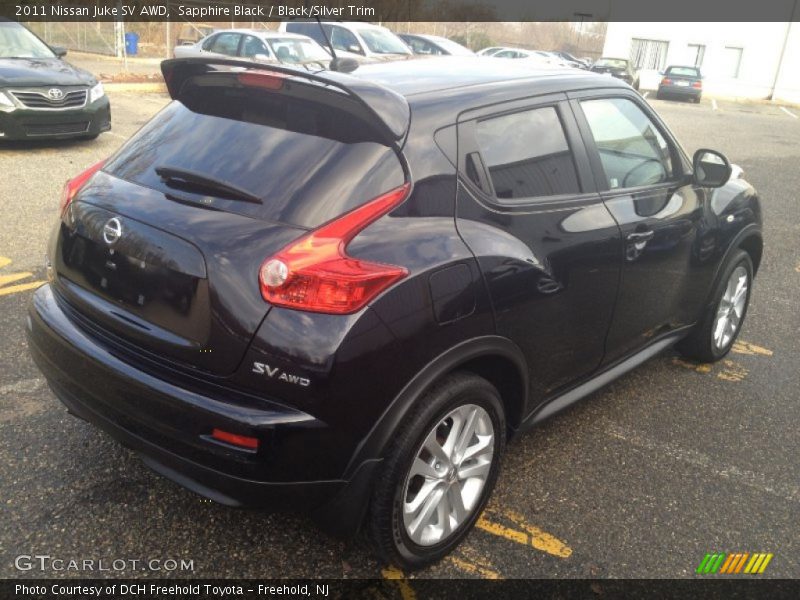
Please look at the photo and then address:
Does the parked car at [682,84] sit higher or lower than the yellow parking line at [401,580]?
lower

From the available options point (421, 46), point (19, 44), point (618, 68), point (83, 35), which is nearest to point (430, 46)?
point (421, 46)

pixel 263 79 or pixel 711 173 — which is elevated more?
pixel 263 79

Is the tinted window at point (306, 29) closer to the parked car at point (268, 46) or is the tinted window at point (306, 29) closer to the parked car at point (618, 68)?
the parked car at point (268, 46)

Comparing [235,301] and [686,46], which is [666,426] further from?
[686,46]

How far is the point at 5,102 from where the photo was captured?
28.1 ft

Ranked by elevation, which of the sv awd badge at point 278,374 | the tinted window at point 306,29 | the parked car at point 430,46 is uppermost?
the sv awd badge at point 278,374

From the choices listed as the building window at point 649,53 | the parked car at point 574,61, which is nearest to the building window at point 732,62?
the building window at point 649,53

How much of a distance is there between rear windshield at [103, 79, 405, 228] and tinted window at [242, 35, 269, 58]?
1264 cm

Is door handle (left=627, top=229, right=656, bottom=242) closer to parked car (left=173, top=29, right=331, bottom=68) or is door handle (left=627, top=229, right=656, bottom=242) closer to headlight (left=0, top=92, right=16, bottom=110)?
headlight (left=0, top=92, right=16, bottom=110)

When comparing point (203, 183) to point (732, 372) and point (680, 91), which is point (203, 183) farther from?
point (680, 91)

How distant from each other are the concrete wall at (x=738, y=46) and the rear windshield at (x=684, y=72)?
668cm

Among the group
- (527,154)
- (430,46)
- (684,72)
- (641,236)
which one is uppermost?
(527,154)

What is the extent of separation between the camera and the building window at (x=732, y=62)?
3916 cm

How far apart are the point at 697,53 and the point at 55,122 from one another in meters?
39.6
